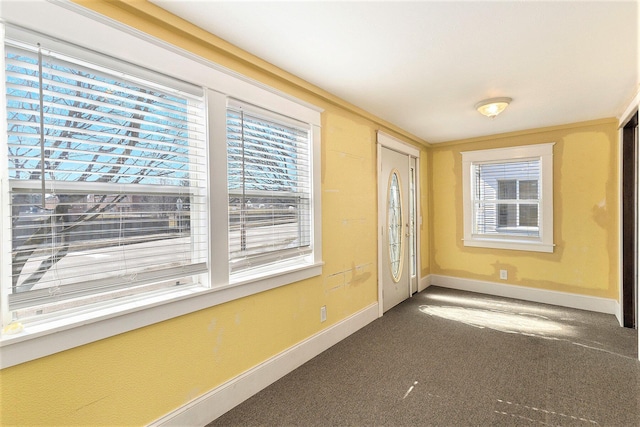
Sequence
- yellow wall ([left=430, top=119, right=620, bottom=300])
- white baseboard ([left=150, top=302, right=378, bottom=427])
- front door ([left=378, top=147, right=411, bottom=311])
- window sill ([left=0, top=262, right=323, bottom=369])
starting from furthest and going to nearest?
front door ([left=378, top=147, right=411, bottom=311]), yellow wall ([left=430, top=119, right=620, bottom=300]), white baseboard ([left=150, top=302, right=378, bottom=427]), window sill ([left=0, top=262, right=323, bottom=369])

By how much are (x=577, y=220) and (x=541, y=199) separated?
469 millimetres

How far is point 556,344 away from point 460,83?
2.59m

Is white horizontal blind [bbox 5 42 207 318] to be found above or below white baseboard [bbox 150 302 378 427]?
above

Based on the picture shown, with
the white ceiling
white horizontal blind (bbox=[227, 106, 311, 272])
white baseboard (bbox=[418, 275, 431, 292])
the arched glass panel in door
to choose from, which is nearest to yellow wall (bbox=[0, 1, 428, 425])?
the white ceiling

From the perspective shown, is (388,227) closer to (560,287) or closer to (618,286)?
(560,287)

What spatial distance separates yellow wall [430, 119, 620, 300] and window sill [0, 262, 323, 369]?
399 centimetres

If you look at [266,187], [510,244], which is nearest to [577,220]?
[510,244]

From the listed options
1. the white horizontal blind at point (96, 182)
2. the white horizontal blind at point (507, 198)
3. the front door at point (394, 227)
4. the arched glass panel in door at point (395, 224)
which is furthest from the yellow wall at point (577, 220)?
the white horizontal blind at point (96, 182)

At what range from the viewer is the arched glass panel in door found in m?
4.12

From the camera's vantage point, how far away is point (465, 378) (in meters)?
2.42

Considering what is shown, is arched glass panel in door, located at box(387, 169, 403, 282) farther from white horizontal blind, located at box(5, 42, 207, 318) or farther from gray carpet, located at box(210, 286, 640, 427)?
white horizontal blind, located at box(5, 42, 207, 318)

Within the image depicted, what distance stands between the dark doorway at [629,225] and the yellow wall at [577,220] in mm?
289

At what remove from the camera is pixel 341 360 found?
2.72m

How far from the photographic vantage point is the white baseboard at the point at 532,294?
12.7 feet
